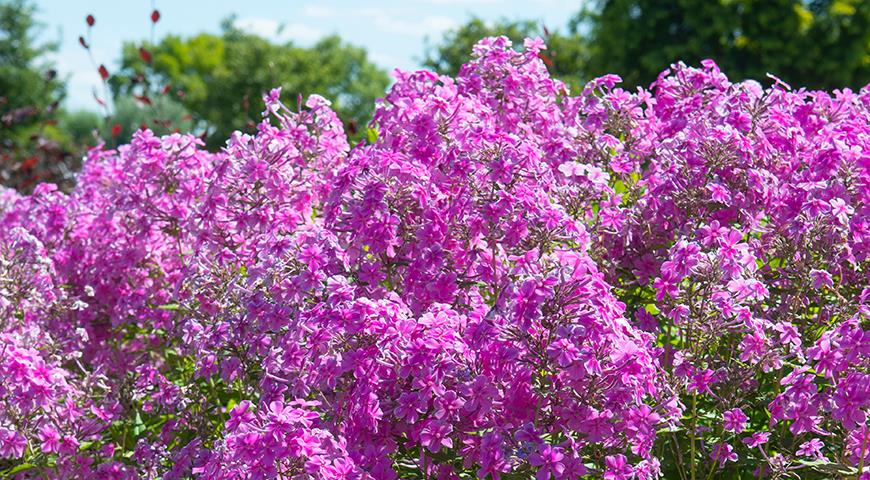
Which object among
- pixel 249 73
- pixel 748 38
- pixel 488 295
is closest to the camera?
pixel 488 295

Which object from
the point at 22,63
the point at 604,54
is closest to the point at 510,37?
the point at 604,54

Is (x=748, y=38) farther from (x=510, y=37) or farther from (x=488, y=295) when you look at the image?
(x=488, y=295)

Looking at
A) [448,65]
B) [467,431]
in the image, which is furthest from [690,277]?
[448,65]

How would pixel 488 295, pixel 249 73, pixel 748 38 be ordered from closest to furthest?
pixel 488 295, pixel 748 38, pixel 249 73

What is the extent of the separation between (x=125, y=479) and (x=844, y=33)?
841 inches

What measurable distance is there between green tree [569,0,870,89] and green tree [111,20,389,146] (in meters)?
6.38

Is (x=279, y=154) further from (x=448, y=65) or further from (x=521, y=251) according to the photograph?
(x=448, y=65)

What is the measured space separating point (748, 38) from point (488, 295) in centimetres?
1979

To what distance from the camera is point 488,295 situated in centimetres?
432

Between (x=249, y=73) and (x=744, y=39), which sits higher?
(x=249, y=73)

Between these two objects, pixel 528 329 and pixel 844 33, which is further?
pixel 844 33

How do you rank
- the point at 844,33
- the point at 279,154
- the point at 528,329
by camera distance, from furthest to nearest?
1. the point at 844,33
2. the point at 279,154
3. the point at 528,329

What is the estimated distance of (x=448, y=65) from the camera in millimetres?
28484

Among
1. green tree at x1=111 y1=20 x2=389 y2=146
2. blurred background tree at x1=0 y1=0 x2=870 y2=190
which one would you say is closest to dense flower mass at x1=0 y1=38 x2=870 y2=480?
blurred background tree at x1=0 y1=0 x2=870 y2=190
